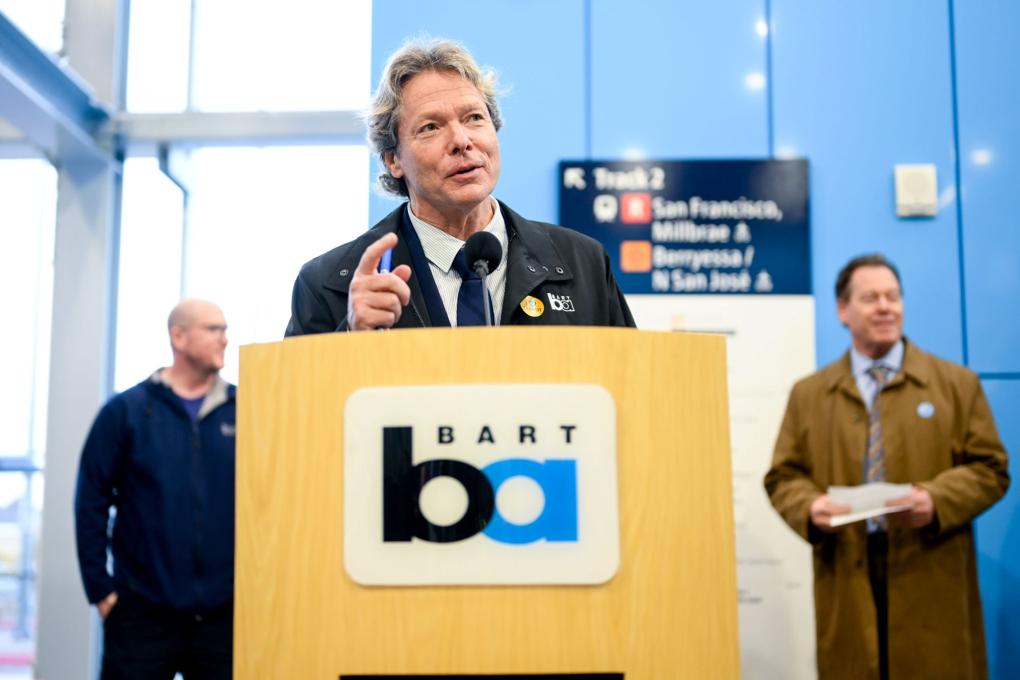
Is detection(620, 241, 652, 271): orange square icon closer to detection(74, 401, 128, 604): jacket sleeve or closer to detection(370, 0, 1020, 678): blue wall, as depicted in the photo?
detection(370, 0, 1020, 678): blue wall

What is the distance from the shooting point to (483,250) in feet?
5.33

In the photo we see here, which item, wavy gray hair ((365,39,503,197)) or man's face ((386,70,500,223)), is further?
wavy gray hair ((365,39,503,197))

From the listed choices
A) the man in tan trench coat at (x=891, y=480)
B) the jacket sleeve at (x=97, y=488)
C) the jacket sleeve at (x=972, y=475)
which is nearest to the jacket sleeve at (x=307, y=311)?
the man in tan trench coat at (x=891, y=480)

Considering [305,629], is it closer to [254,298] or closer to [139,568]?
[139,568]

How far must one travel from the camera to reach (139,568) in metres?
3.52

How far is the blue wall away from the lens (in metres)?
4.36

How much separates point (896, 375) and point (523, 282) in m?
1.91

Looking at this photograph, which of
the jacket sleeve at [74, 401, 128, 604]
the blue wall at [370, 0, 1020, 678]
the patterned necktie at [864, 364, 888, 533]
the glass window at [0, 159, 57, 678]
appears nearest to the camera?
the patterned necktie at [864, 364, 888, 533]

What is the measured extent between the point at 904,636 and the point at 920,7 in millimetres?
2872

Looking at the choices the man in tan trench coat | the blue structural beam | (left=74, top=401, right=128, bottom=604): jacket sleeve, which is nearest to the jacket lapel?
the man in tan trench coat

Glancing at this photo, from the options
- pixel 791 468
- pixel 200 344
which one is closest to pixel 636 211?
pixel 791 468

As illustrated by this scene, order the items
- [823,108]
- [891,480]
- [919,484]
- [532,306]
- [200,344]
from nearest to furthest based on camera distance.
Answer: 1. [532,306]
2. [919,484]
3. [891,480]
4. [200,344]
5. [823,108]

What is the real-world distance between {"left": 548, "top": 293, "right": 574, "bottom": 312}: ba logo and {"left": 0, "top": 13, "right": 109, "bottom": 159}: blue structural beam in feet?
10.5

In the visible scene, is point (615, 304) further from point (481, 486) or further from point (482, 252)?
point (481, 486)
